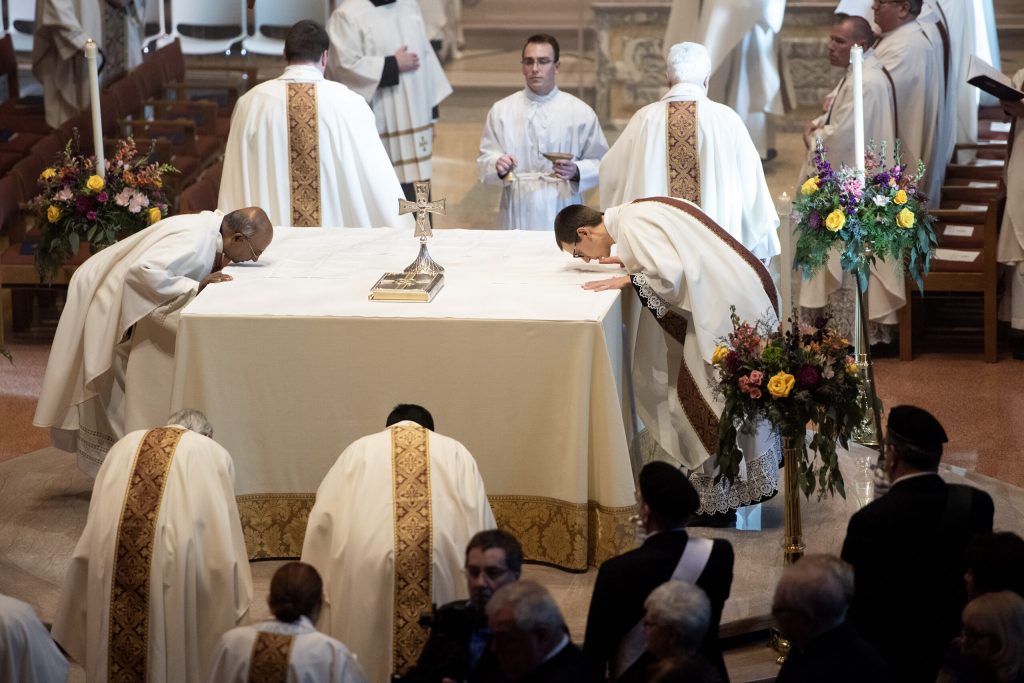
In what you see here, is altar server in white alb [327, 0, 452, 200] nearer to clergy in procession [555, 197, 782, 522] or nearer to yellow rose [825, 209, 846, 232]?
clergy in procession [555, 197, 782, 522]

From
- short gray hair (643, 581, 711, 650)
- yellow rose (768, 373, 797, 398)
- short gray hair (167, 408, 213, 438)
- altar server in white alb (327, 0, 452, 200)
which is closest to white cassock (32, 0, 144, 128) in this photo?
altar server in white alb (327, 0, 452, 200)

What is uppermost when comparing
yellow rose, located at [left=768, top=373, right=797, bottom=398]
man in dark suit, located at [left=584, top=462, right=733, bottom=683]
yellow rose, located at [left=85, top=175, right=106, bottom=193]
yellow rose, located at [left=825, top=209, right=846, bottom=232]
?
yellow rose, located at [left=85, top=175, right=106, bottom=193]

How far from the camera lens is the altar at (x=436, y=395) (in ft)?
19.7

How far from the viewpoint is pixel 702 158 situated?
8289 mm

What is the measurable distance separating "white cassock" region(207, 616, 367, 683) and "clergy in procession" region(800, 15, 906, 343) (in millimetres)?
5593

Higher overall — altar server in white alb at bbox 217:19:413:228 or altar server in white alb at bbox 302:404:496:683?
altar server in white alb at bbox 217:19:413:228

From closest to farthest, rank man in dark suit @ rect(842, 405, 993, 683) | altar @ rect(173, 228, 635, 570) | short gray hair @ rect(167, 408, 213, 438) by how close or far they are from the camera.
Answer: man in dark suit @ rect(842, 405, 993, 683) → short gray hair @ rect(167, 408, 213, 438) → altar @ rect(173, 228, 635, 570)

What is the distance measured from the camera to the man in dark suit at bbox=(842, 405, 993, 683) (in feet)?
15.4

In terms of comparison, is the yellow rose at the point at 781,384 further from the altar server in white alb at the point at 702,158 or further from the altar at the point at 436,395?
the altar server in white alb at the point at 702,158

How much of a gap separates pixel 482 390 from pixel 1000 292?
15.3ft

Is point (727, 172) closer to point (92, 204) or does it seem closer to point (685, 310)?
point (685, 310)

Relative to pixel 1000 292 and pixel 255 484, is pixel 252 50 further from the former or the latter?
pixel 255 484

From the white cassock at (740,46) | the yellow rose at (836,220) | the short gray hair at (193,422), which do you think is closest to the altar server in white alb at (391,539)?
the short gray hair at (193,422)

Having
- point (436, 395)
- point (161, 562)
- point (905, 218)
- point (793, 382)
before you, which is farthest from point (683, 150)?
point (161, 562)
